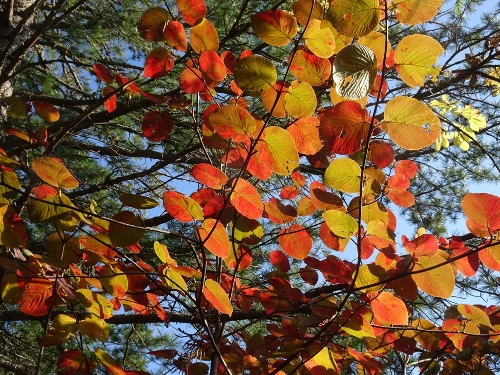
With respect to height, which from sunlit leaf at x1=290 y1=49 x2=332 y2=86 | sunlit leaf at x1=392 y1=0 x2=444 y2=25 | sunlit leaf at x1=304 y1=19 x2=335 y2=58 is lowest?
sunlit leaf at x1=392 y1=0 x2=444 y2=25

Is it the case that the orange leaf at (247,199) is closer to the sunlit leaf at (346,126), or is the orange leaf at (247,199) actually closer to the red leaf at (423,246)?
the sunlit leaf at (346,126)

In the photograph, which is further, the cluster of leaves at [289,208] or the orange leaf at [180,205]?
the orange leaf at [180,205]

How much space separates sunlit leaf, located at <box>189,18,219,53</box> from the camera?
105cm

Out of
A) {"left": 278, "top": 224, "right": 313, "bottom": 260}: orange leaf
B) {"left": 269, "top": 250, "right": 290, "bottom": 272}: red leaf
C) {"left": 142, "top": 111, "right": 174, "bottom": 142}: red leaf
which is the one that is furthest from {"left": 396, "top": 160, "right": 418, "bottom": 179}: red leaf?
{"left": 142, "top": 111, "right": 174, "bottom": 142}: red leaf

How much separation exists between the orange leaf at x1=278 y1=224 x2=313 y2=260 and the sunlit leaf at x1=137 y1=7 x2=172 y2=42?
22.7 inches

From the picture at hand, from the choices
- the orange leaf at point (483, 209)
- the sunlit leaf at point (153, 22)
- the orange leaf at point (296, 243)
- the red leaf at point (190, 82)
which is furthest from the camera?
the orange leaf at point (296, 243)

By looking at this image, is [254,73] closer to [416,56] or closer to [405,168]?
[416,56]

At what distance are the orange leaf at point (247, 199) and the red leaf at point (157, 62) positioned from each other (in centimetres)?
41

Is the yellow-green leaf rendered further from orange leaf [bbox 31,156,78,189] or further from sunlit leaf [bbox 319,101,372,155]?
orange leaf [bbox 31,156,78,189]

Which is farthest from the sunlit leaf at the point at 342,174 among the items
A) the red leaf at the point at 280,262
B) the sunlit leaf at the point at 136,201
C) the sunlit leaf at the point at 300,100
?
the red leaf at the point at 280,262

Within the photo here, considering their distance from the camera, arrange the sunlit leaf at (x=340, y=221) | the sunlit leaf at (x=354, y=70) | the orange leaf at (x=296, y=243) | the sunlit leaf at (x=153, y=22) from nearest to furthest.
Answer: the sunlit leaf at (x=354, y=70)
the sunlit leaf at (x=340, y=221)
the sunlit leaf at (x=153, y=22)
the orange leaf at (x=296, y=243)

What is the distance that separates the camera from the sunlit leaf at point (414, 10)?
2.56ft

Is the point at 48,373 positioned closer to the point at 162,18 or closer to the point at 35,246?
the point at 35,246

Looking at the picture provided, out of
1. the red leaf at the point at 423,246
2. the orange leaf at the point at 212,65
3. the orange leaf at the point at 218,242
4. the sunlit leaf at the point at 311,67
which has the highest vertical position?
the orange leaf at the point at 212,65
